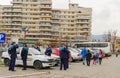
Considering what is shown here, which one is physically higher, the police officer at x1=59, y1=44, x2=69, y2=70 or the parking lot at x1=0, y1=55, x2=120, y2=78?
the police officer at x1=59, y1=44, x2=69, y2=70

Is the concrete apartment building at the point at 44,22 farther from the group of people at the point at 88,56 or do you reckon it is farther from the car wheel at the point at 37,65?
the car wheel at the point at 37,65

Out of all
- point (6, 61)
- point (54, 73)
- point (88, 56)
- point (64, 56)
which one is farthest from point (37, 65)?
point (88, 56)

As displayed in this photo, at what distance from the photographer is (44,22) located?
5118 inches

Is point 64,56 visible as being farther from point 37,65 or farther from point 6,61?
point 6,61

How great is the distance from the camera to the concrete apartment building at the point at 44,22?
130 metres

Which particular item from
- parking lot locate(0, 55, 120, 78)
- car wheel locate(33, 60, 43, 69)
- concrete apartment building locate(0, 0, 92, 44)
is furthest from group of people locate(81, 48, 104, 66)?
concrete apartment building locate(0, 0, 92, 44)

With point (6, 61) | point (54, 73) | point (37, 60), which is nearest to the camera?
point (54, 73)

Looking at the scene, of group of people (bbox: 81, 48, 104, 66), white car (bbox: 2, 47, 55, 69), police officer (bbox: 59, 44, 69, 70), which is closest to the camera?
white car (bbox: 2, 47, 55, 69)

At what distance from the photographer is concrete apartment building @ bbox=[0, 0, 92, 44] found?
12975 centimetres

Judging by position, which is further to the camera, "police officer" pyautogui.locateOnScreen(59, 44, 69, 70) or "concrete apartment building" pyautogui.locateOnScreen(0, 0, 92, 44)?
"concrete apartment building" pyautogui.locateOnScreen(0, 0, 92, 44)

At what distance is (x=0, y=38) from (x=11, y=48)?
362cm

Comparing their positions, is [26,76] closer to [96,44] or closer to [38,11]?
[96,44]

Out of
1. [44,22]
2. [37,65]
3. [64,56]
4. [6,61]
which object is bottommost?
[37,65]

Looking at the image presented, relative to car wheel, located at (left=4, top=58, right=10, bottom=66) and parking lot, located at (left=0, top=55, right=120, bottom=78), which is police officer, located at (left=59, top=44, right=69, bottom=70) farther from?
car wheel, located at (left=4, top=58, right=10, bottom=66)
